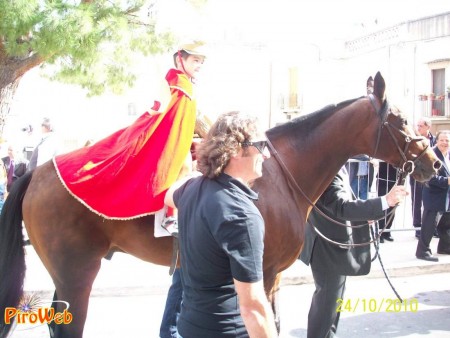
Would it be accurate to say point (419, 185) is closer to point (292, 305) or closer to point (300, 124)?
point (292, 305)

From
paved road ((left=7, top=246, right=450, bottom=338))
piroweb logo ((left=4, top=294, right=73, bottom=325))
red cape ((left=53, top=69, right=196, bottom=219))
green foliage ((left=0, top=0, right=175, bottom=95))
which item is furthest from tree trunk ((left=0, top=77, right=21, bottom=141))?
red cape ((left=53, top=69, right=196, bottom=219))

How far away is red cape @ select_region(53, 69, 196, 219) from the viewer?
3.03 m

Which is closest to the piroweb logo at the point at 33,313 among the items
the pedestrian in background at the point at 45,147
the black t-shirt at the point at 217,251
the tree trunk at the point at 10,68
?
the black t-shirt at the point at 217,251

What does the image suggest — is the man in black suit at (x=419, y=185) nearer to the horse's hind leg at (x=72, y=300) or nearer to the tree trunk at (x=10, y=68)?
the horse's hind leg at (x=72, y=300)

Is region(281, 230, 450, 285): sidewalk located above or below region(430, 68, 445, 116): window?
below

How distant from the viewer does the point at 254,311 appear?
1743 millimetres

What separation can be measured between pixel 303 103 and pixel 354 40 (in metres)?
5.39

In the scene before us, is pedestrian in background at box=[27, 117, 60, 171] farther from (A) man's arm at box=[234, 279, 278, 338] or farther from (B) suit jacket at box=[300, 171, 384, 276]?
(A) man's arm at box=[234, 279, 278, 338]

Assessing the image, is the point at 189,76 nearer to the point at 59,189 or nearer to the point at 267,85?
the point at 59,189

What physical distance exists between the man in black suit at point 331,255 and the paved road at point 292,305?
943 mm

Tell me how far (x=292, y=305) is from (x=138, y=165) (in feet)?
9.67

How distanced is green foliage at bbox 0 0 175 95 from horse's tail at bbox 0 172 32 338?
4.60 meters

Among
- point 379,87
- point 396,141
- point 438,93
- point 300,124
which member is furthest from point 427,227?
point 438,93
